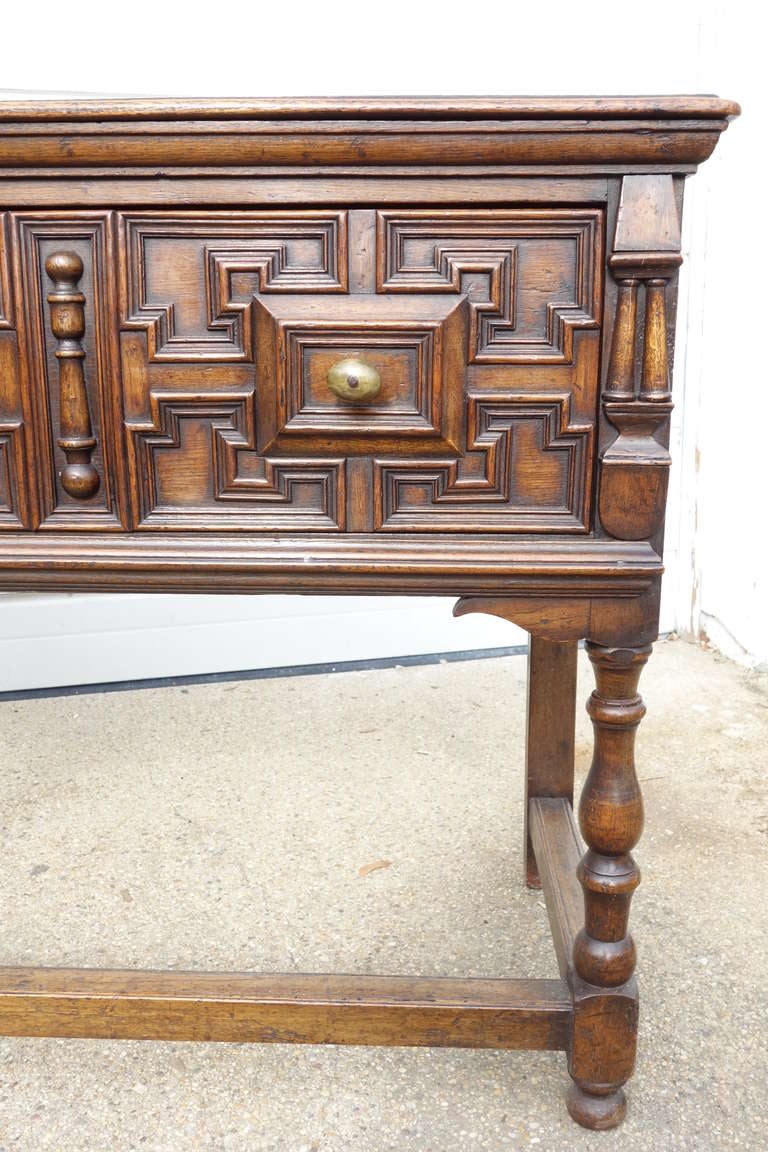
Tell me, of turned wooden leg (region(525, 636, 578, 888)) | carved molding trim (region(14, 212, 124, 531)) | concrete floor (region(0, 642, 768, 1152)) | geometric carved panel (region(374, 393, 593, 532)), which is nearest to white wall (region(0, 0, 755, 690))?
concrete floor (region(0, 642, 768, 1152))

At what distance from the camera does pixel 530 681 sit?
1.68 m

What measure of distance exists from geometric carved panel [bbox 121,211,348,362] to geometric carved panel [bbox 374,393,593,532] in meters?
0.20

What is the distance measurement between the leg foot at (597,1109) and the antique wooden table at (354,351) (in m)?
0.44

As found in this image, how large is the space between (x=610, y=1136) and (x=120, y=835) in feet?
3.55

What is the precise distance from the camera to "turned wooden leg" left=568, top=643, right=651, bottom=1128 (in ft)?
3.81

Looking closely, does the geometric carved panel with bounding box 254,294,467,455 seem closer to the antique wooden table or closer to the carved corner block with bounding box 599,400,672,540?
the antique wooden table

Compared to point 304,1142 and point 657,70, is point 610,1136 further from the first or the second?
point 657,70

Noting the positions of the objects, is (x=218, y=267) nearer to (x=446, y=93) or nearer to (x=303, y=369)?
(x=303, y=369)

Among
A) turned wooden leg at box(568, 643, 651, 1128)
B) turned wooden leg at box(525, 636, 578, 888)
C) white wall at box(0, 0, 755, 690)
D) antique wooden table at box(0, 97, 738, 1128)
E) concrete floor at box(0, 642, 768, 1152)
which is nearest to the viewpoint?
antique wooden table at box(0, 97, 738, 1128)

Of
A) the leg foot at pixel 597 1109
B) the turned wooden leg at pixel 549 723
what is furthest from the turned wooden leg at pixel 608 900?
the turned wooden leg at pixel 549 723

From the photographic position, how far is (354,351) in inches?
41.5

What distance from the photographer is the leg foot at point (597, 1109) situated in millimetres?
1237

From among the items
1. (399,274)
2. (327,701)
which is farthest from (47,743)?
(399,274)

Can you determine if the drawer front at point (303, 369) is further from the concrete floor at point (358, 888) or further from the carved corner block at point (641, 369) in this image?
the concrete floor at point (358, 888)
